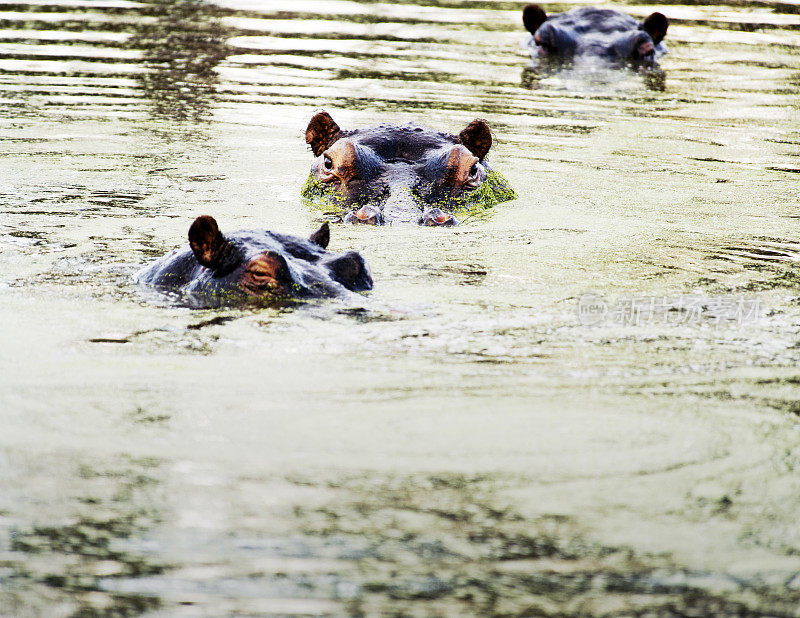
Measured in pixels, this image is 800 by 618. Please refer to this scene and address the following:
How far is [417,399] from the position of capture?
14.8ft

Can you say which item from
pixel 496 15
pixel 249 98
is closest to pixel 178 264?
pixel 249 98

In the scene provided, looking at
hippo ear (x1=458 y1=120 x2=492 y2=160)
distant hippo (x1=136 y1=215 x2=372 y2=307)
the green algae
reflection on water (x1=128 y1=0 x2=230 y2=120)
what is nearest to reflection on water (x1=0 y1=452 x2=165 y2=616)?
distant hippo (x1=136 y1=215 x2=372 y2=307)

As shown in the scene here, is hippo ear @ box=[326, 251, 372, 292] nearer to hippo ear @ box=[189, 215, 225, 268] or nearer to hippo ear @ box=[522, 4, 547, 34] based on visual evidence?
hippo ear @ box=[189, 215, 225, 268]

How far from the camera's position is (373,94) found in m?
12.3

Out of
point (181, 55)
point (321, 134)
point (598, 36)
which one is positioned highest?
point (598, 36)

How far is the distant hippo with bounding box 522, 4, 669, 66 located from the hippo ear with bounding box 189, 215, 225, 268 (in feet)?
32.7

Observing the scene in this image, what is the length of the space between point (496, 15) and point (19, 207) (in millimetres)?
11527

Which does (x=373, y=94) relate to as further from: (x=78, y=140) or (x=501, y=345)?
(x=501, y=345)

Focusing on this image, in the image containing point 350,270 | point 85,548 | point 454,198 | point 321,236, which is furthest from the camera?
point 454,198

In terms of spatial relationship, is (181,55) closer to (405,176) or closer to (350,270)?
(405,176)

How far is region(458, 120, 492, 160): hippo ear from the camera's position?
8750 millimetres

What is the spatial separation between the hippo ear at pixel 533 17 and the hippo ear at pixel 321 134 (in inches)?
274

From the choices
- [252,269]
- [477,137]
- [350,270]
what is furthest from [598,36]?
[252,269]

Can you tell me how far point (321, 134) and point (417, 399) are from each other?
486 centimetres
